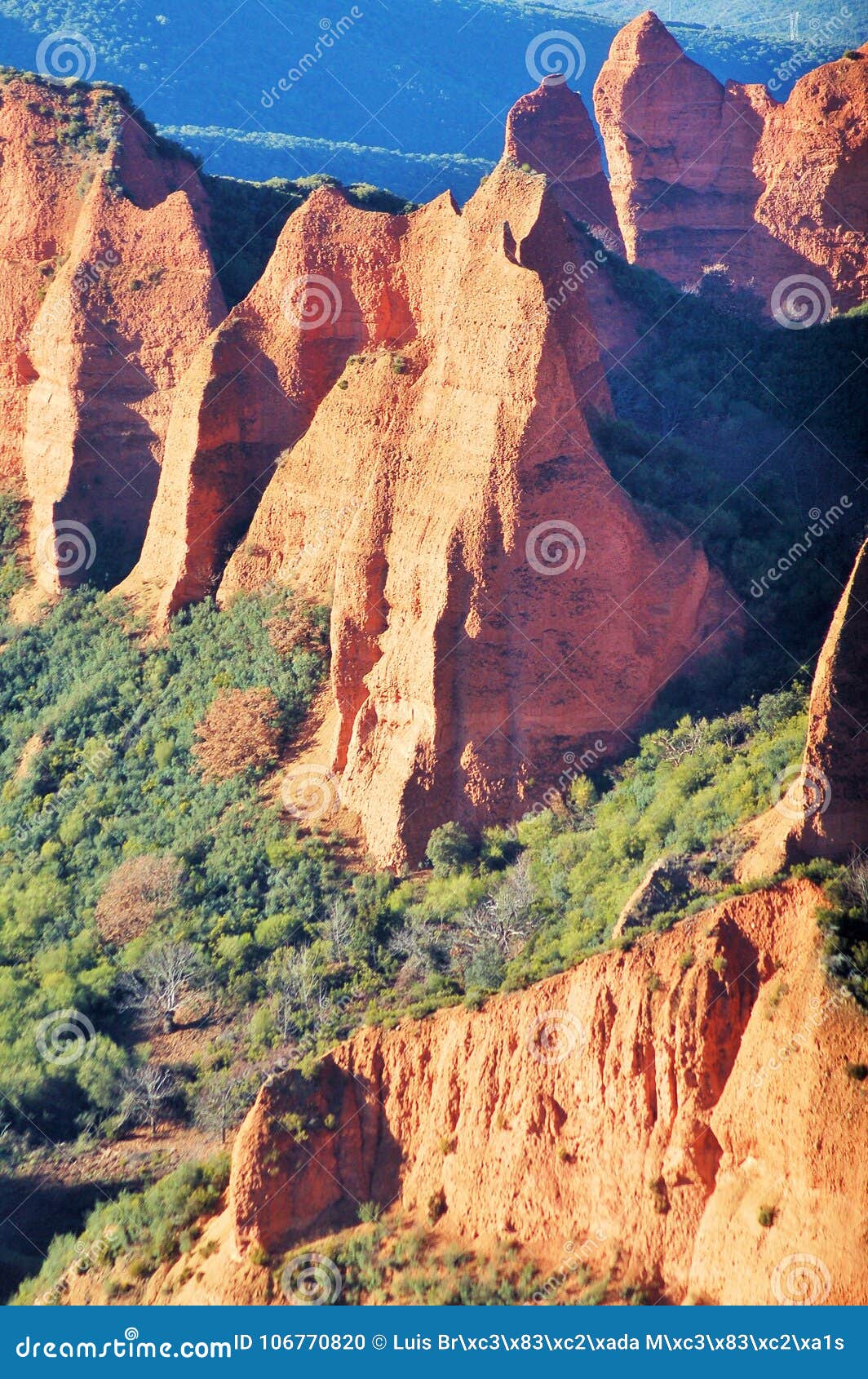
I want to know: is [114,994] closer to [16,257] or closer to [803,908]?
[803,908]

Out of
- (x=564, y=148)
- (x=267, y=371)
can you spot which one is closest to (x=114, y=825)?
(x=267, y=371)

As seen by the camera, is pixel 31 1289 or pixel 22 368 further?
Answer: pixel 22 368

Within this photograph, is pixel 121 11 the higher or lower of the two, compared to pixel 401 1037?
higher

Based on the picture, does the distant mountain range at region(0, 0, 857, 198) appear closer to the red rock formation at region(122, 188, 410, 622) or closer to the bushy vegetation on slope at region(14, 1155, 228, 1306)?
the red rock formation at region(122, 188, 410, 622)

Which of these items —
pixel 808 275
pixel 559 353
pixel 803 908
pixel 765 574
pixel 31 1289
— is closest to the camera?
pixel 803 908

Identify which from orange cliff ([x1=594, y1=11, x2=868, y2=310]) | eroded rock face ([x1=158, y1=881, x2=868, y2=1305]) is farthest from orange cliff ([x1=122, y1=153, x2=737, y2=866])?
orange cliff ([x1=594, y1=11, x2=868, y2=310])

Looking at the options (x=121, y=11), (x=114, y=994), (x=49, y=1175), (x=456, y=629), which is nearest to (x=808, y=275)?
(x=456, y=629)
